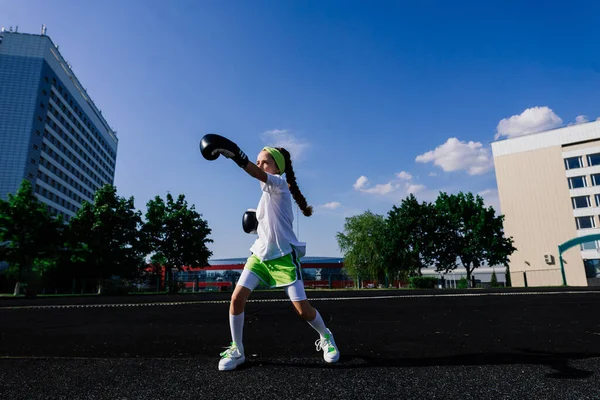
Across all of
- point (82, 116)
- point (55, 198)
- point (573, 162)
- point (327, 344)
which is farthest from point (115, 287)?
point (82, 116)

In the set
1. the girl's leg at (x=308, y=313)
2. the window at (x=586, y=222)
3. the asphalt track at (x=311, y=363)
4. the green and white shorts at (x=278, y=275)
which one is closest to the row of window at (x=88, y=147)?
the asphalt track at (x=311, y=363)

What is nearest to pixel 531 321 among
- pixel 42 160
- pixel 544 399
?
pixel 544 399

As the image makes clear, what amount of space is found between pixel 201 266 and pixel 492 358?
35319 mm

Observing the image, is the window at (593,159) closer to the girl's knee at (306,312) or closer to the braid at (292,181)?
the braid at (292,181)

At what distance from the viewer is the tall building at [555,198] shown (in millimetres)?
46344

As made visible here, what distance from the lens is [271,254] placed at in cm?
329

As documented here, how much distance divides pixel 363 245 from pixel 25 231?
1378 inches

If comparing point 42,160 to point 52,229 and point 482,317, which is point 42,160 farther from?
point 482,317

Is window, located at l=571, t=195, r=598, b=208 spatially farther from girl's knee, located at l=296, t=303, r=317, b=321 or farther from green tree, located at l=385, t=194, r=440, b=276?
girl's knee, located at l=296, t=303, r=317, b=321

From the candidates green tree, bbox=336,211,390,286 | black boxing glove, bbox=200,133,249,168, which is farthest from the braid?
green tree, bbox=336,211,390,286

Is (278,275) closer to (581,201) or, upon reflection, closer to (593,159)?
(581,201)

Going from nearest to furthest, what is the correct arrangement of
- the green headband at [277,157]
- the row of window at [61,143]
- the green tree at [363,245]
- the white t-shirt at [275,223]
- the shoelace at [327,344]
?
the shoelace at [327,344], the white t-shirt at [275,223], the green headband at [277,157], the green tree at [363,245], the row of window at [61,143]

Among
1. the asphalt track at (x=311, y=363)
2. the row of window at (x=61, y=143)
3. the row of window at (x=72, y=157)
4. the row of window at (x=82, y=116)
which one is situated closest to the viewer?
the asphalt track at (x=311, y=363)

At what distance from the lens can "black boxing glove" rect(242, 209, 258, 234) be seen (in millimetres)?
3629
